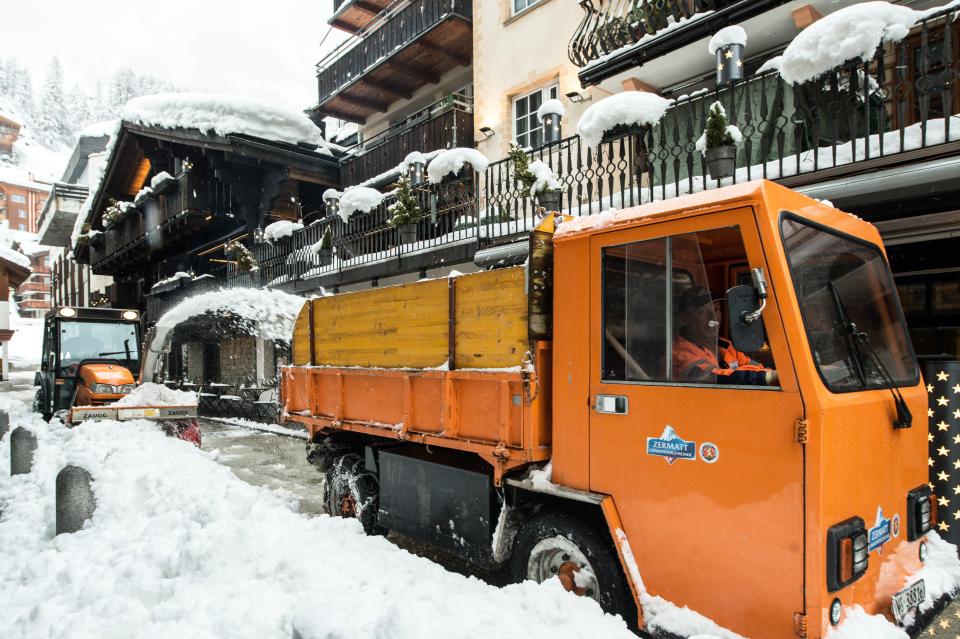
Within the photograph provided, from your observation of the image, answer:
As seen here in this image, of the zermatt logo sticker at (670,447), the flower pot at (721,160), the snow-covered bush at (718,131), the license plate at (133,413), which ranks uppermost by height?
the snow-covered bush at (718,131)

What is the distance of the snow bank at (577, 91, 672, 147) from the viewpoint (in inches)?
326

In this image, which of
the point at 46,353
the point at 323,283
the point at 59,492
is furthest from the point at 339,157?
the point at 59,492

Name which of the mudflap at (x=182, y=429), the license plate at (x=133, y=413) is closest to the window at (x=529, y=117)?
the mudflap at (x=182, y=429)

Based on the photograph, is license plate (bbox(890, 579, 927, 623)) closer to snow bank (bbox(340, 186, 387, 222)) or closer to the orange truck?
the orange truck

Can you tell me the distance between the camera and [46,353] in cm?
1363

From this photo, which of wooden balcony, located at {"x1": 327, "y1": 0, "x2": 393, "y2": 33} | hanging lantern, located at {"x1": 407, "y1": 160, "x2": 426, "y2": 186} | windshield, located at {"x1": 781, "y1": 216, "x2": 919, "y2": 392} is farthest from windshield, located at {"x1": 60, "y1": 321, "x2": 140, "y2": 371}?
windshield, located at {"x1": 781, "y1": 216, "x2": 919, "y2": 392}

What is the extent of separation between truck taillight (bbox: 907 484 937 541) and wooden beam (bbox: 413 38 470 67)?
15263 millimetres

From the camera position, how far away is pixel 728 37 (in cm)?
838

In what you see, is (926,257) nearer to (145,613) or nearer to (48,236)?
(145,613)

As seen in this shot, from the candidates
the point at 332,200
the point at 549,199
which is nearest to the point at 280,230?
the point at 332,200

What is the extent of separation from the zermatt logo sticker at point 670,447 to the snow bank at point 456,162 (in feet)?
28.3

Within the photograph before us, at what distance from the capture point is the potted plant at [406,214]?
12.6 metres

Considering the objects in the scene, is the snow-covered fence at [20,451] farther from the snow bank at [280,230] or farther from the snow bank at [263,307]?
the snow bank at [280,230]

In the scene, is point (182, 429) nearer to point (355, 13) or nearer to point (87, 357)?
point (87, 357)
